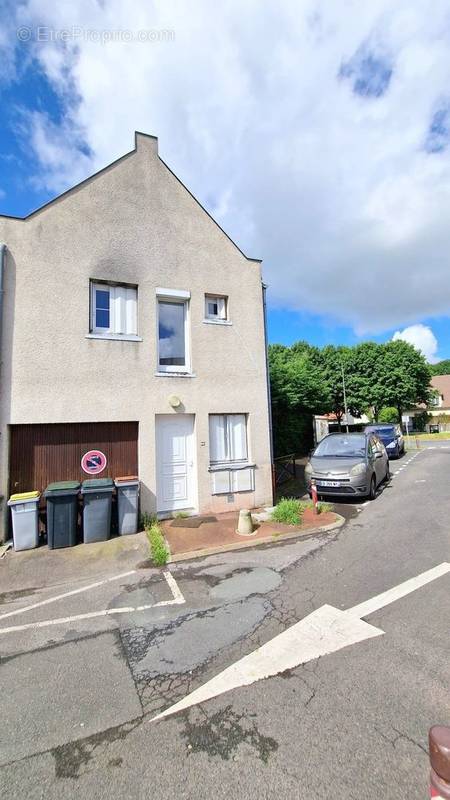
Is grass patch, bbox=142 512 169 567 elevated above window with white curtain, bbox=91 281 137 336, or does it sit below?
below

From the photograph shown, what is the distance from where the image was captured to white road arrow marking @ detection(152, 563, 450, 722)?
3090mm

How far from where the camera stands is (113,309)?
27.0 feet

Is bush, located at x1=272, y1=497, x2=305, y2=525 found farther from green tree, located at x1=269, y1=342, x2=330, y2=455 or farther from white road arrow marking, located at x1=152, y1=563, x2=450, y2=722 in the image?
green tree, located at x1=269, y1=342, x2=330, y2=455

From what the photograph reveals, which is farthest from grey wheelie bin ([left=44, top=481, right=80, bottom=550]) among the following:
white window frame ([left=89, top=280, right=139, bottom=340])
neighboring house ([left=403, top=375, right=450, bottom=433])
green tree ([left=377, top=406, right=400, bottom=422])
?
neighboring house ([left=403, top=375, right=450, bottom=433])

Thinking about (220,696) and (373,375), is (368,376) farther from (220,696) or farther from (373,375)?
(220,696)

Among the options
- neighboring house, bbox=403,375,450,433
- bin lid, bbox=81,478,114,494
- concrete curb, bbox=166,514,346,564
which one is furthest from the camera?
neighboring house, bbox=403,375,450,433

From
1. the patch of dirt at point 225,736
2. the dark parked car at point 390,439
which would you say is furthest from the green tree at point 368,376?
the patch of dirt at point 225,736

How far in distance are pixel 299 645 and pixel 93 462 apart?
18.0 feet

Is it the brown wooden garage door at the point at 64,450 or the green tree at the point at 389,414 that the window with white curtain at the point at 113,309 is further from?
the green tree at the point at 389,414

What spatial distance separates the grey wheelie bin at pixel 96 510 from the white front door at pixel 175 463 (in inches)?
53.9

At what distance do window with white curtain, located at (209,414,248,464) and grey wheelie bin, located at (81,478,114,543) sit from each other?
105 inches

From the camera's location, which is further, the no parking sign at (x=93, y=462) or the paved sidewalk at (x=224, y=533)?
the no parking sign at (x=93, y=462)

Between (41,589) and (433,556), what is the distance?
593 cm

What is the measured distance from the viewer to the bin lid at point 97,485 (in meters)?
6.96
